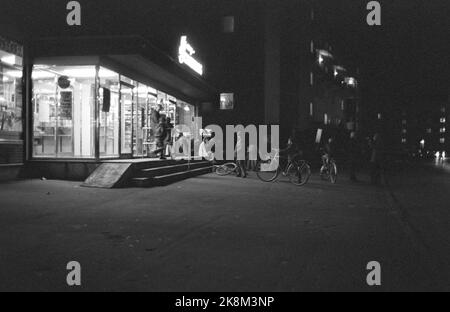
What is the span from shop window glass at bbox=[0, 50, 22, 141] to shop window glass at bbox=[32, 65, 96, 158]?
76 centimetres

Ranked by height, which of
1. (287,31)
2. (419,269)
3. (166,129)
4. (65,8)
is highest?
(287,31)

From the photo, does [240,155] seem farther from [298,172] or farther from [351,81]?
[351,81]

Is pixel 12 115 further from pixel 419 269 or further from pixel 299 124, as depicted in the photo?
pixel 299 124

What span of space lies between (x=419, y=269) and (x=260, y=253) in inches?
79.2

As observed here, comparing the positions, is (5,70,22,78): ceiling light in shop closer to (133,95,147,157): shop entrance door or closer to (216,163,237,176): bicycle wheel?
(133,95,147,157): shop entrance door

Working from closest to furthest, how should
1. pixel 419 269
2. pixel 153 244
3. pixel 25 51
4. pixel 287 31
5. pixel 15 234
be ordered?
1. pixel 419 269
2. pixel 153 244
3. pixel 15 234
4. pixel 25 51
5. pixel 287 31

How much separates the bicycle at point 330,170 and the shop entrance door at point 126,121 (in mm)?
7985

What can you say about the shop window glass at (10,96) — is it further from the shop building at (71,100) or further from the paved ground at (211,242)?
the paved ground at (211,242)

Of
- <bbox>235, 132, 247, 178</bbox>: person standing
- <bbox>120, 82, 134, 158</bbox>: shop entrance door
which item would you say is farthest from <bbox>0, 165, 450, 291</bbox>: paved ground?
<bbox>120, 82, 134, 158</bbox>: shop entrance door

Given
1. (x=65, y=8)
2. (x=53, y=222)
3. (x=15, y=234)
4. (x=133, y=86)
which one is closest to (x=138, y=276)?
(x=15, y=234)

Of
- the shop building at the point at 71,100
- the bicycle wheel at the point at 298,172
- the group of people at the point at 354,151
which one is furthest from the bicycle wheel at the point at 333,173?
the shop building at the point at 71,100

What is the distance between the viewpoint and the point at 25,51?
1655 centimetres

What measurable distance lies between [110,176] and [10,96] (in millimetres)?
4430

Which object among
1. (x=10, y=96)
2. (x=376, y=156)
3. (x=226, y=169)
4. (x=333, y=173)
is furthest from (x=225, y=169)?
(x=10, y=96)
